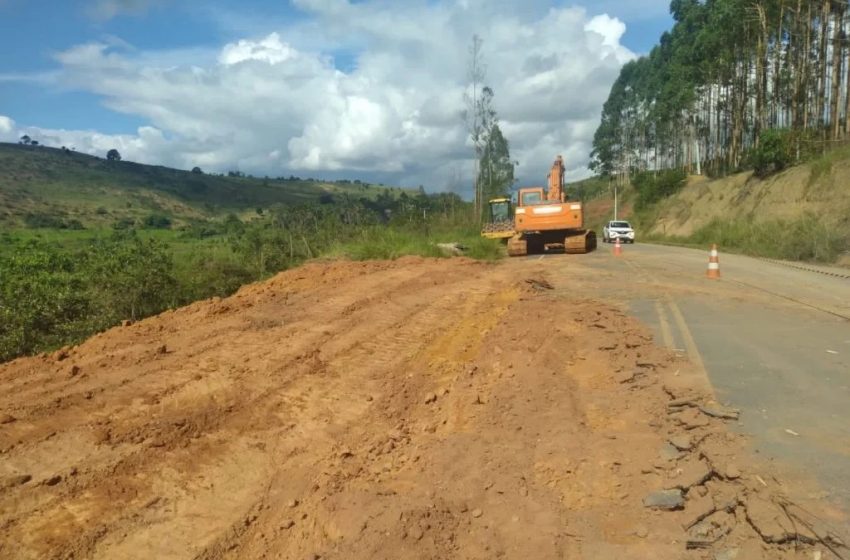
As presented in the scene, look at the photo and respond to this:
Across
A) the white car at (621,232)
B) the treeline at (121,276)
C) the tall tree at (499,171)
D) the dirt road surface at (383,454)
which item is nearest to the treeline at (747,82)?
the white car at (621,232)

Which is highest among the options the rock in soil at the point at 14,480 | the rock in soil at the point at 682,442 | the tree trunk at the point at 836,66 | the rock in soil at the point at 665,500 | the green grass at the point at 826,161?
the tree trunk at the point at 836,66

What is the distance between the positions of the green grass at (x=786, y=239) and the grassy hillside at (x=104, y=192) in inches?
2326

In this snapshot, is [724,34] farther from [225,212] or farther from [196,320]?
[225,212]

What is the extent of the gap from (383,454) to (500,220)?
31.5m

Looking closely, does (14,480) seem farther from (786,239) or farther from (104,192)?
(104,192)

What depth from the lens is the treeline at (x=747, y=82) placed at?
37.4 meters

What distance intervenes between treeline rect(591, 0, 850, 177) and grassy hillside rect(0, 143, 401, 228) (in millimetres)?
59033

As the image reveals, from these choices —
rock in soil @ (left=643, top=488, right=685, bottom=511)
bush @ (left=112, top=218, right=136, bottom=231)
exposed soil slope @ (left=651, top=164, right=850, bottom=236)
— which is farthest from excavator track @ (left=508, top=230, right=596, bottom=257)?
bush @ (left=112, top=218, right=136, bottom=231)

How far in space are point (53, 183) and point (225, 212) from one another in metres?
22.2

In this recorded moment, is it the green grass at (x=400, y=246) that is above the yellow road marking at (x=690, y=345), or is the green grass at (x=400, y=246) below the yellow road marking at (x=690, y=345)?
above

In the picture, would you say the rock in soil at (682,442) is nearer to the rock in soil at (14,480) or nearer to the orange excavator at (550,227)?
the rock in soil at (14,480)

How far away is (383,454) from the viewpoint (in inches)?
199

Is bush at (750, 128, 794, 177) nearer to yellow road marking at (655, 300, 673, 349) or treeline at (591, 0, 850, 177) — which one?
treeline at (591, 0, 850, 177)

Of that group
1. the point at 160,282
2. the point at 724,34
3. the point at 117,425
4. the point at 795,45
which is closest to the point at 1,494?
the point at 117,425
